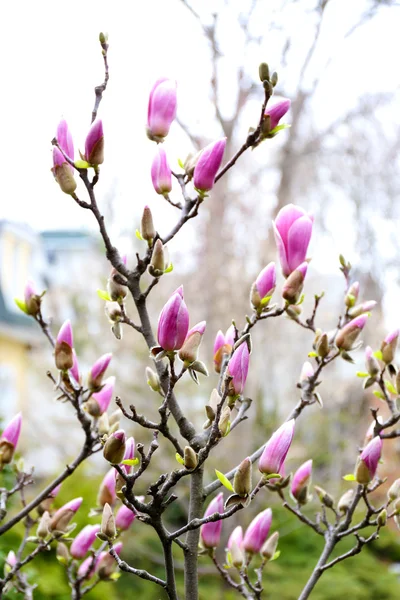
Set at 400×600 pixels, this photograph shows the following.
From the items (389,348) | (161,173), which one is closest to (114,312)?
(161,173)

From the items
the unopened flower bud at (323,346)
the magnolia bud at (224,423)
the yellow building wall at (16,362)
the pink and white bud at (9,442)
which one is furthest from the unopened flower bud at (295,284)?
the yellow building wall at (16,362)

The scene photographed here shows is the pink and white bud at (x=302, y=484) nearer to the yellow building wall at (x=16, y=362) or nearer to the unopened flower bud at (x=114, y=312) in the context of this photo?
the unopened flower bud at (x=114, y=312)

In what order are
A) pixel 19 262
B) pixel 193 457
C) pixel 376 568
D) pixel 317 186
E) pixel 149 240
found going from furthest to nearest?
pixel 19 262 < pixel 317 186 < pixel 376 568 < pixel 149 240 < pixel 193 457

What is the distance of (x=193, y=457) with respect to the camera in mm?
643

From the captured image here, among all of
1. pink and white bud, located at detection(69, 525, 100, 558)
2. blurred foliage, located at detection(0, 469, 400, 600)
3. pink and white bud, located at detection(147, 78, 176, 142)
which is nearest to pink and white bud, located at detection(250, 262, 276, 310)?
pink and white bud, located at detection(147, 78, 176, 142)

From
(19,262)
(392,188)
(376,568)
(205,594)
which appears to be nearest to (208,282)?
(205,594)

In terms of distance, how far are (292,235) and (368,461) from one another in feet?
1.04

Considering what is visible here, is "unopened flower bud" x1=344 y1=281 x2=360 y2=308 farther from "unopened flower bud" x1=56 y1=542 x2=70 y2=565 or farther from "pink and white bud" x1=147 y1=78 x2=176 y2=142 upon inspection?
"unopened flower bud" x1=56 y1=542 x2=70 y2=565

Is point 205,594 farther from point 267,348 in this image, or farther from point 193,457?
point 193,457

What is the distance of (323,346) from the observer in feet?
2.89

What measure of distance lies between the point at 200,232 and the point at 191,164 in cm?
447

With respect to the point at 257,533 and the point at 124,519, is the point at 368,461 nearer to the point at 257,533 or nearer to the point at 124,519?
the point at 257,533

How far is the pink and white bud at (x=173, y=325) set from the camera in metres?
0.68

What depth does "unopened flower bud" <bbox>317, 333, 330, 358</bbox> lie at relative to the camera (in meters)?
0.88
